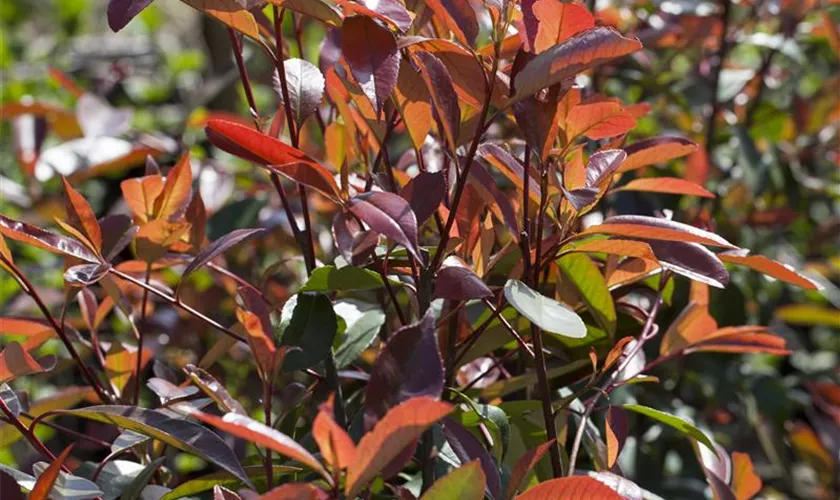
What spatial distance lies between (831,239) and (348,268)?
1.81 metres

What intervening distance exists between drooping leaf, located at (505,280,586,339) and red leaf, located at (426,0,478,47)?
8.7 inches

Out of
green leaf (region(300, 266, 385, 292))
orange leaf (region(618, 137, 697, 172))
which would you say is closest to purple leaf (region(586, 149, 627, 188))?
orange leaf (region(618, 137, 697, 172))

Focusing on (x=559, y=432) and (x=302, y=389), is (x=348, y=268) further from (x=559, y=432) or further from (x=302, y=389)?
(x=559, y=432)

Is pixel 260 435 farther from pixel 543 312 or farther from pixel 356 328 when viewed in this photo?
pixel 356 328

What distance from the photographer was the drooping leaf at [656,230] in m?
0.93

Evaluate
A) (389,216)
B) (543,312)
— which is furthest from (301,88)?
(543,312)

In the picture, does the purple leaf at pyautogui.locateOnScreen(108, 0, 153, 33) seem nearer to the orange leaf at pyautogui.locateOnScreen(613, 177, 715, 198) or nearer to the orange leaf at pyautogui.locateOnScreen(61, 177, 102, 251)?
the orange leaf at pyautogui.locateOnScreen(61, 177, 102, 251)

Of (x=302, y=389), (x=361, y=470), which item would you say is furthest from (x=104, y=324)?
(x=361, y=470)

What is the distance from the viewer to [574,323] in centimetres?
91

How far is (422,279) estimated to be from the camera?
986mm

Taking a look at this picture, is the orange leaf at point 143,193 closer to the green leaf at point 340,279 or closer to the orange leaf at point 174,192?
the orange leaf at point 174,192

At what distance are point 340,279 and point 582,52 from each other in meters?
0.31

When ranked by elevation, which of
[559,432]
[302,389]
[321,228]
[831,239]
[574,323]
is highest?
[574,323]

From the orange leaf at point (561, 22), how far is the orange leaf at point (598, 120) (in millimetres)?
69
